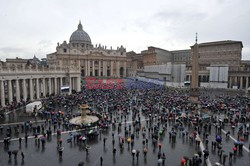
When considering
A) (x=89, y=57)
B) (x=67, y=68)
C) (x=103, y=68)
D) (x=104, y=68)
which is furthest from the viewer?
(x=104, y=68)

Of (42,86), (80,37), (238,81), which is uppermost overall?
(80,37)

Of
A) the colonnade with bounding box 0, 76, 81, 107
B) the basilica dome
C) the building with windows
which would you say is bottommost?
the colonnade with bounding box 0, 76, 81, 107

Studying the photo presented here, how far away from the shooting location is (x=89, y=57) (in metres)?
92.5

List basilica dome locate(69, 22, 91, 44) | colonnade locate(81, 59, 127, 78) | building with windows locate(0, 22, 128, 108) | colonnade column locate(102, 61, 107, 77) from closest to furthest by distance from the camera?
building with windows locate(0, 22, 128, 108) < colonnade locate(81, 59, 127, 78) < colonnade column locate(102, 61, 107, 77) < basilica dome locate(69, 22, 91, 44)

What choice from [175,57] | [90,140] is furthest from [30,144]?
[175,57]

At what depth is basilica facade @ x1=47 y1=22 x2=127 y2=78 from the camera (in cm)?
8700

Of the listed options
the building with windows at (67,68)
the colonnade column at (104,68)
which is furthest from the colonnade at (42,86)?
the colonnade column at (104,68)

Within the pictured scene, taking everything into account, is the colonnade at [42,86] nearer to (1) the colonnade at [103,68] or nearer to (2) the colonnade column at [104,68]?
(1) the colonnade at [103,68]

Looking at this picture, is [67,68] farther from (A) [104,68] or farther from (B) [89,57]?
(A) [104,68]

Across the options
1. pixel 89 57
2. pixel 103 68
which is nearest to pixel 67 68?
pixel 89 57

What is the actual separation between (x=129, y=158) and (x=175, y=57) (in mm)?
115363

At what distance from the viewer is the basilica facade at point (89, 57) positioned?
87000mm

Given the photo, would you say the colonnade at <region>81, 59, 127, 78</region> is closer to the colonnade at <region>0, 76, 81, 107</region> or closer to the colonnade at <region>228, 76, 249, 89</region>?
the colonnade at <region>0, 76, 81, 107</region>

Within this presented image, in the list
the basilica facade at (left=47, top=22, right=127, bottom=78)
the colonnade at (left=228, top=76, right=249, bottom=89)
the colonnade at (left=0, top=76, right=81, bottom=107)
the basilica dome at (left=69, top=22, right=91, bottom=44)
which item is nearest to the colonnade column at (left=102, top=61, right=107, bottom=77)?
the basilica facade at (left=47, top=22, right=127, bottom=78)
